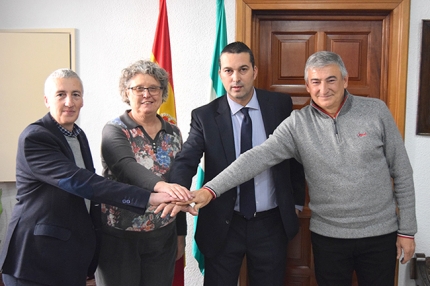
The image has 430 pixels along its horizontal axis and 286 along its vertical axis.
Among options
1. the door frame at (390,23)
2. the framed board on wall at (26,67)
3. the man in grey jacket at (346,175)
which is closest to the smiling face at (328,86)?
the man in grey jacket at (346,175)

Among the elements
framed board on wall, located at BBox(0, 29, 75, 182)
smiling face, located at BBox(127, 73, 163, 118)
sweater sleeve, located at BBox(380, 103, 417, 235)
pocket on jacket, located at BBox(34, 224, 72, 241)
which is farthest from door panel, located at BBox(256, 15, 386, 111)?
pocket on jacket, located at BBox(34, 224, 72, 241)

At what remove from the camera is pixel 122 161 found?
177 centimetres

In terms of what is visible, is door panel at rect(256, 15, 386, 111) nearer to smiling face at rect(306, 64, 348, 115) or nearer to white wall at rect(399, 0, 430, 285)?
white wall at rect(399, 0, 430, 285)

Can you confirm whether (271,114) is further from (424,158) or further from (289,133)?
(424,158)

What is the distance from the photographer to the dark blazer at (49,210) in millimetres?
1503

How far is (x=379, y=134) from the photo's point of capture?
1.81 meters

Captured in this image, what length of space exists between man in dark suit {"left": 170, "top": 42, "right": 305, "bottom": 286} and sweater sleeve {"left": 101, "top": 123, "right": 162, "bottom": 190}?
182mm

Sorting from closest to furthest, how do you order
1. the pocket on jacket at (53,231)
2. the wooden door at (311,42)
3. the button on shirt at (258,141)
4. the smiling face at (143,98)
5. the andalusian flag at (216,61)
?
the pocket on jacket at (53,231) → the smiling face at (143,98) → the button on shirt at (258,141) → the andalusian flag at (216,61) → the wooden door at (311,42)

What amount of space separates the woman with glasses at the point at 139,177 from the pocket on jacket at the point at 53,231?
308 mm

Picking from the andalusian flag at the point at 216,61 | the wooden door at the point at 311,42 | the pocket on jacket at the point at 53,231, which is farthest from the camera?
the wooden door at the point at 311,42

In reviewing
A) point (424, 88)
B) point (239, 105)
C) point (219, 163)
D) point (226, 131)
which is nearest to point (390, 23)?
point (424, 88)

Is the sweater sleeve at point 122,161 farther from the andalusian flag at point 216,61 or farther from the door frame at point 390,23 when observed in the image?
the door frame at point 390,23

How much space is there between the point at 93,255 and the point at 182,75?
138cm

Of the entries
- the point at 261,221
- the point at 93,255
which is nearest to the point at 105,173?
the point at 93,255
